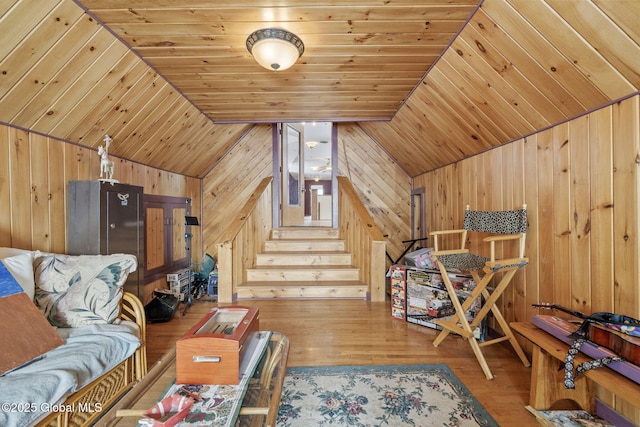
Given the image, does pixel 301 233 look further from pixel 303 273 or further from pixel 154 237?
pixel 154 237

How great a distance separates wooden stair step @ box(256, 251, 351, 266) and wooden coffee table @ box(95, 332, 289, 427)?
2500 millimetres

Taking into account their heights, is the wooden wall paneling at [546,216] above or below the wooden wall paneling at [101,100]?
below

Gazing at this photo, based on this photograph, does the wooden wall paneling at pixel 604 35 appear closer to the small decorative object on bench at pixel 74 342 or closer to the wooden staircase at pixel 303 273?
the wooden staircase at pixel 303 273

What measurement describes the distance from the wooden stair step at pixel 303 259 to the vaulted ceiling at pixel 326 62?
2037 mm

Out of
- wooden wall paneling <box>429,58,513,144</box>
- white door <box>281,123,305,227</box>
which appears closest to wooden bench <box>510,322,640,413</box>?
→ wooden wall paneling <box>429,58,513,144</box>

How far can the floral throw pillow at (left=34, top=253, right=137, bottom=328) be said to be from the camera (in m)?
1.70

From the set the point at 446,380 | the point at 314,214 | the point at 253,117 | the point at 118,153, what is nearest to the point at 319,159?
the point at 314,214

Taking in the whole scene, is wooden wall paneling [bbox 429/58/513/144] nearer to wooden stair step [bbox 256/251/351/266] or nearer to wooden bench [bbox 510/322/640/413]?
wooden bench [bbox 510/322/640/413]

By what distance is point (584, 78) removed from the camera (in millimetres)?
1579

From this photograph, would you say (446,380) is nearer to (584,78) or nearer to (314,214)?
(584,78)

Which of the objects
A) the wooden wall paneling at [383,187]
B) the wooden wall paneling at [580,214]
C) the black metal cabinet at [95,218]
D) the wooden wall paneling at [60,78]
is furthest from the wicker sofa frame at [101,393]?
the wooden wall paneling at [383,187]

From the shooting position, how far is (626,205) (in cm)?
152

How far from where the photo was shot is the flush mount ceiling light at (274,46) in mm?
1893

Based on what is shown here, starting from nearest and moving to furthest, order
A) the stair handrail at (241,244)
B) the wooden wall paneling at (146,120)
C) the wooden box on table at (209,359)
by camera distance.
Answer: the wooden box on table at (209,359) → the wooden wall paneling at (146,120) → the stair handrail at (241,244)
